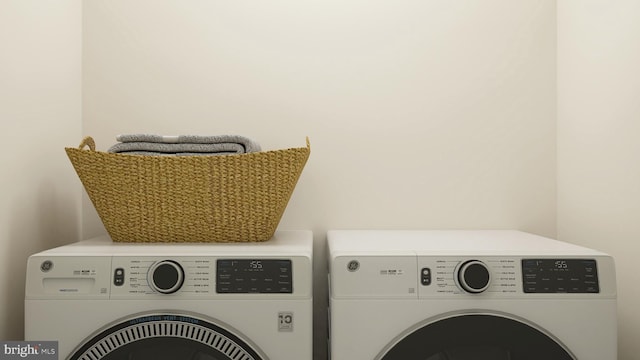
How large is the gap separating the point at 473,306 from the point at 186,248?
0.56 metres

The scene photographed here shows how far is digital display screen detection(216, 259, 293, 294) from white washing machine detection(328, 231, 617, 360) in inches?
3.7

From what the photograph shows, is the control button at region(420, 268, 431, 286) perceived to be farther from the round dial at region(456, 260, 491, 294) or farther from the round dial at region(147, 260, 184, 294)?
the round dial at region(147, 260, 184, 294)

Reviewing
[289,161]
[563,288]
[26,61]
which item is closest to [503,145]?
[563,288]

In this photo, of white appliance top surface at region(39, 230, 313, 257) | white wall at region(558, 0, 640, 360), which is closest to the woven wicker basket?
white appliance top surface at region(39, 230, 313, 257)

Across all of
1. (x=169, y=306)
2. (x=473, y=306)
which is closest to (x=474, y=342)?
(x=473, y=306)

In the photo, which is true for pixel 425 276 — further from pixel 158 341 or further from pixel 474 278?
pixel 158 341

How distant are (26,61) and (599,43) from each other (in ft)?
4.50

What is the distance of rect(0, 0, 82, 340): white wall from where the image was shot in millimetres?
1036

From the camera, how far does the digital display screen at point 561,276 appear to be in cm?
89

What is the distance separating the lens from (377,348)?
0.89 m

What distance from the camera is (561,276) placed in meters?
0.90

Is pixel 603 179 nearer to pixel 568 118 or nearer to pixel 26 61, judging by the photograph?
pixel 568 118

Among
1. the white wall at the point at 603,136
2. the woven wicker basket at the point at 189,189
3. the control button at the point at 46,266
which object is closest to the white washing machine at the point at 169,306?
the control button at the point at 46,266

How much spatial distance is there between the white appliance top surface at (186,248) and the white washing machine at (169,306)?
14 mm
